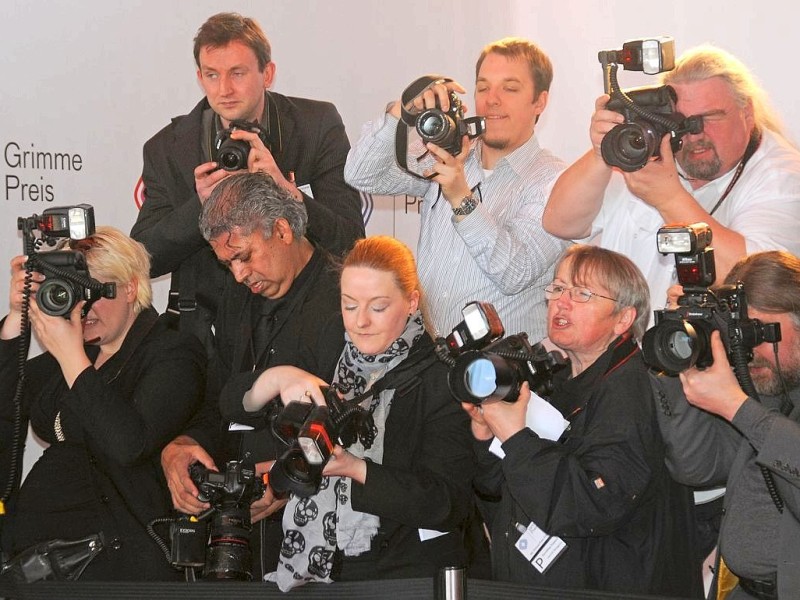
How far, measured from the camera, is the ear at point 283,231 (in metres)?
3.27

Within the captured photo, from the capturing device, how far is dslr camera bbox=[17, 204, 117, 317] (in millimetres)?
3006

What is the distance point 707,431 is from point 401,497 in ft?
2.17

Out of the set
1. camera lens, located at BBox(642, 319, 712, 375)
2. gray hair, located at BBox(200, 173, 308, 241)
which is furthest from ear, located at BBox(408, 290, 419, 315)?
camera lens, located at BBox(642, 319, 712, 375)

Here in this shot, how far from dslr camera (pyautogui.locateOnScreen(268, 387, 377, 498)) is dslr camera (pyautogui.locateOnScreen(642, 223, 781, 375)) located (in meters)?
0.63

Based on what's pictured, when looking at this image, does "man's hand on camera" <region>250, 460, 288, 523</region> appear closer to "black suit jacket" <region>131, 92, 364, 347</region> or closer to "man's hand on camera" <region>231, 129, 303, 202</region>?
"black suit jacket" <region>131, 92, 364, 347</region>

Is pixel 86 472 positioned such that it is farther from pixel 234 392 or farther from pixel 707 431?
pixel 707 431

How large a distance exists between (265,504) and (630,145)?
124 centimetres

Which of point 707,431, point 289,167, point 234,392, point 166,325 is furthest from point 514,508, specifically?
point 289,167

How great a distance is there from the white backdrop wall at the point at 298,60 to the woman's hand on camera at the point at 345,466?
1.73 meters

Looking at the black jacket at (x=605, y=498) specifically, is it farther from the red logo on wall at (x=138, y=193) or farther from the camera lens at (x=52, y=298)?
the red logo on wall at (x=138, y=193)

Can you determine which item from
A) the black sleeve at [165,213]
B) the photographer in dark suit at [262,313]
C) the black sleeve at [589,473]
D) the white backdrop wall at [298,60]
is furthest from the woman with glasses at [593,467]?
the white backdrop wall at [298,60]

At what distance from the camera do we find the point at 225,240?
3248mm

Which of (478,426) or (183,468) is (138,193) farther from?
(478,426)

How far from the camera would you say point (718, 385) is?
2.34 m
